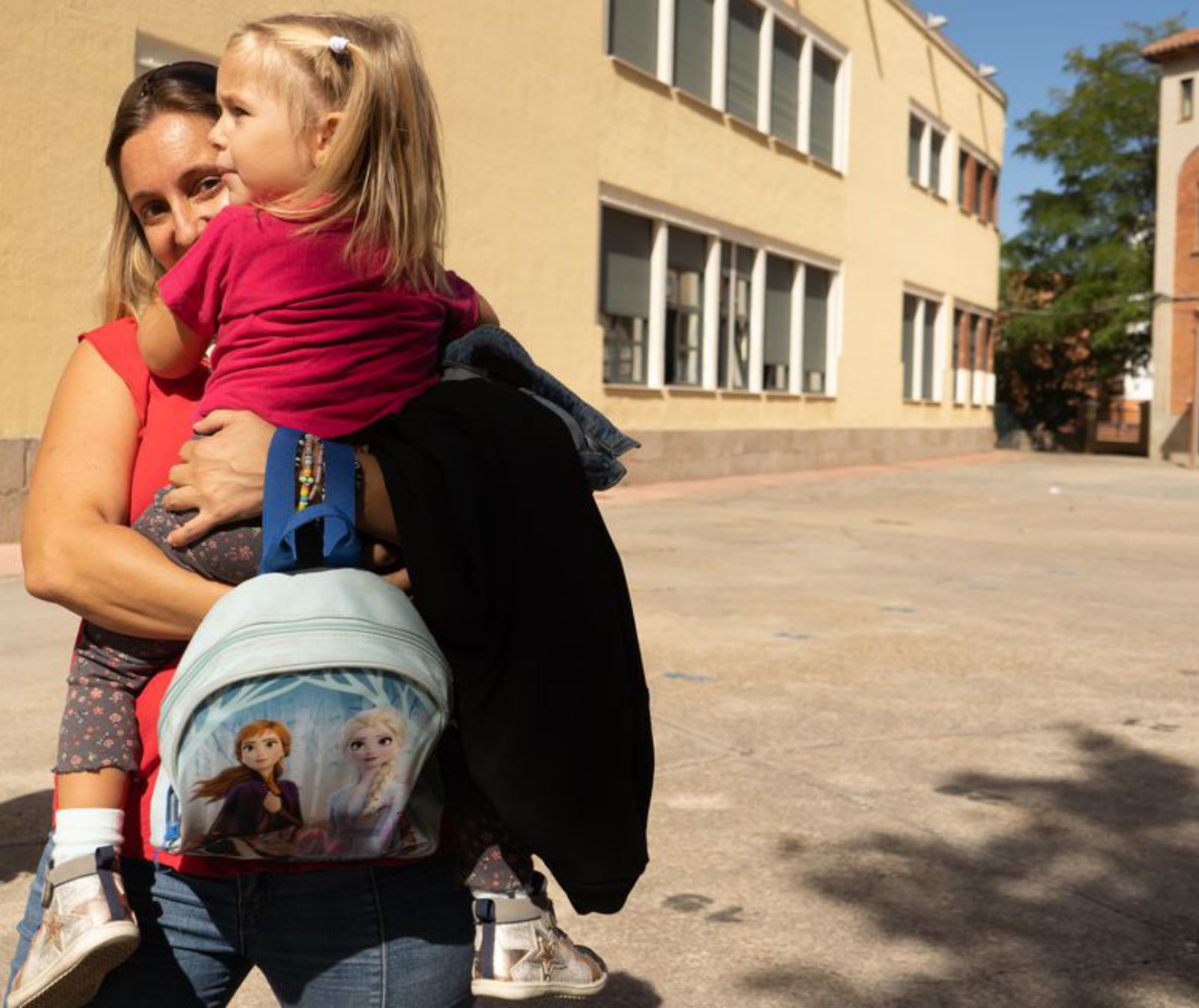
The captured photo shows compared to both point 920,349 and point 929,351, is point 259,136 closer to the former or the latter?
point 920,349

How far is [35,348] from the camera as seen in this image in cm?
1073

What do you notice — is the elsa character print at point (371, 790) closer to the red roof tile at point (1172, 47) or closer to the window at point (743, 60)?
the window at point (743, 60)

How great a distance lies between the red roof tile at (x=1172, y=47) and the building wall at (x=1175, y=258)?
0.27m

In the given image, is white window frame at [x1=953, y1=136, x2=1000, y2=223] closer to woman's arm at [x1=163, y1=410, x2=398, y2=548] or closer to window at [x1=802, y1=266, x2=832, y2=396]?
window at [x1=802, y1=266, x2=832, y2=396]

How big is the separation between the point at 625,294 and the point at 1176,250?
26.4 m

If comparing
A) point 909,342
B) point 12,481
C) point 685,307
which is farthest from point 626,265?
point 909,342

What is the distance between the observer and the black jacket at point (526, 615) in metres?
1.39

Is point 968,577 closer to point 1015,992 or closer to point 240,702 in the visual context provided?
point 1015,992

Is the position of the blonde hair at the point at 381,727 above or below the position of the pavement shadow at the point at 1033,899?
above

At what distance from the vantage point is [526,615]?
1.39m

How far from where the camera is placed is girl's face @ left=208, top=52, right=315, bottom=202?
1.51m

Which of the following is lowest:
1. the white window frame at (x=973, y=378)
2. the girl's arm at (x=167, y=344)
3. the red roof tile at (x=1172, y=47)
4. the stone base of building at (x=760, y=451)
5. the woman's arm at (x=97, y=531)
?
the stone base of building at (x=760, y=451)

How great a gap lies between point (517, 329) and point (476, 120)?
248 cm

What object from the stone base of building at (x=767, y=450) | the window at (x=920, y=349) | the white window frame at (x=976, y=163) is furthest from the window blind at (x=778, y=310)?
the white window frame at (x=976, y=163)
